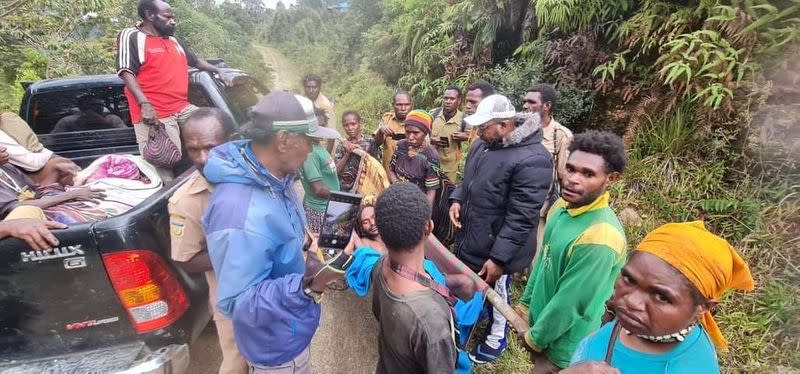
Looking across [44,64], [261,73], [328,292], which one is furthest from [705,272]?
[261,73]

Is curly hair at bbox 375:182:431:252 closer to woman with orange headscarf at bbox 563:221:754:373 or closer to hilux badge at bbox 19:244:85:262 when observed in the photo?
woman with orange headscarf at bbox 563:221:754:373

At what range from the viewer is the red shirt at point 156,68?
11.5ft

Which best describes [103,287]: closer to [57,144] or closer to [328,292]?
[328,292]

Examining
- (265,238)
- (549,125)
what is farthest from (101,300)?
(549,125)

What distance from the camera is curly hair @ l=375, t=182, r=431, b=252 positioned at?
1529 millimetres

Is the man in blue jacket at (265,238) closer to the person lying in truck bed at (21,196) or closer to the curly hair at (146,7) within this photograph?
the person lying in truck bed at (21,196)

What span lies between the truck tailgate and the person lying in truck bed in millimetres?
230

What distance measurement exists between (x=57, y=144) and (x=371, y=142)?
10.8ft

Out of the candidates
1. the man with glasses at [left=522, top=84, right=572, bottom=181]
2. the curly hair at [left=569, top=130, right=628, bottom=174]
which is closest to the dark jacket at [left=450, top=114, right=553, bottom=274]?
the curly hair at [left=569, top=130, right=628, bottom=174]

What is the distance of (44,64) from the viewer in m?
10.3

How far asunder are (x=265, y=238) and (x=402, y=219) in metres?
0.60

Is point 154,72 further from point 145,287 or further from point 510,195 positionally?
point 510,195

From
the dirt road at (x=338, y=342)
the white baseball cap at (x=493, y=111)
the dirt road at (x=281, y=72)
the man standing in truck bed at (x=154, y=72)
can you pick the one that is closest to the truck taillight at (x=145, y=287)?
the dirt road at (x=338, y=342)

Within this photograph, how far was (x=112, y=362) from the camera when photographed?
1.99 meters
